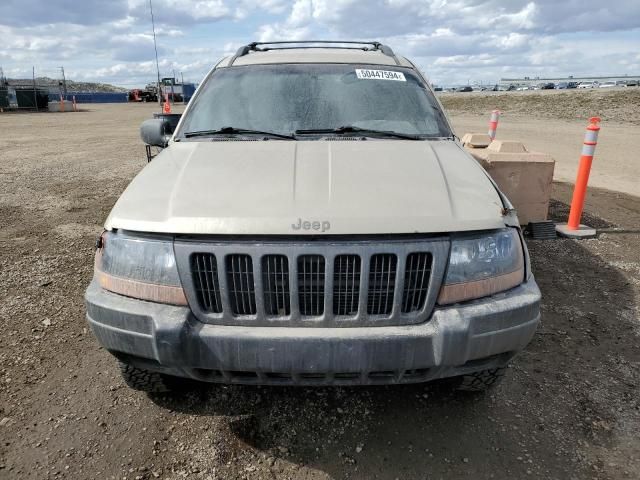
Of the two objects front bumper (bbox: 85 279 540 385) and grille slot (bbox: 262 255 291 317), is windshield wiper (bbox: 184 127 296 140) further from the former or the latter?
front bumper (bbox: 85 279 540 385)

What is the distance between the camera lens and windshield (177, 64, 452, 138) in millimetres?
3287

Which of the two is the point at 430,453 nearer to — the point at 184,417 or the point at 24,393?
the point at 184,417

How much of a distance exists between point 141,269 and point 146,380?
0.79 metres

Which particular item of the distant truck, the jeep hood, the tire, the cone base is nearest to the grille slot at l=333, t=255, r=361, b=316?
the jeep hood

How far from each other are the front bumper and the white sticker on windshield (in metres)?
2.03

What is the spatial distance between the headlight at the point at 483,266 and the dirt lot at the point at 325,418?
89 cm

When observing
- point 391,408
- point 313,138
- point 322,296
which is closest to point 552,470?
point 391,408

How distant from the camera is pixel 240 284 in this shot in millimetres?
2223

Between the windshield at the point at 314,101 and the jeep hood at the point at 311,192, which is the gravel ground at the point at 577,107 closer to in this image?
the windshield at the point at 314,101

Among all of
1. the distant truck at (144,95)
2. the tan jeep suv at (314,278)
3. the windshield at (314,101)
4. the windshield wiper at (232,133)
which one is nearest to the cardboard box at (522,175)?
the windshield at (314,101)

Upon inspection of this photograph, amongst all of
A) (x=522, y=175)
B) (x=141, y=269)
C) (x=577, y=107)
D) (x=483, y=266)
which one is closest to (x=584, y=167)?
(x=522, y=175)

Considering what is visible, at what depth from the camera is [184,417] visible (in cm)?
278

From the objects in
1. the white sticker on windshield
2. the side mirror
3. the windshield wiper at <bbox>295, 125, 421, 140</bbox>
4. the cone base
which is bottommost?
the cone base

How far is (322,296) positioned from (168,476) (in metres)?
1.20
